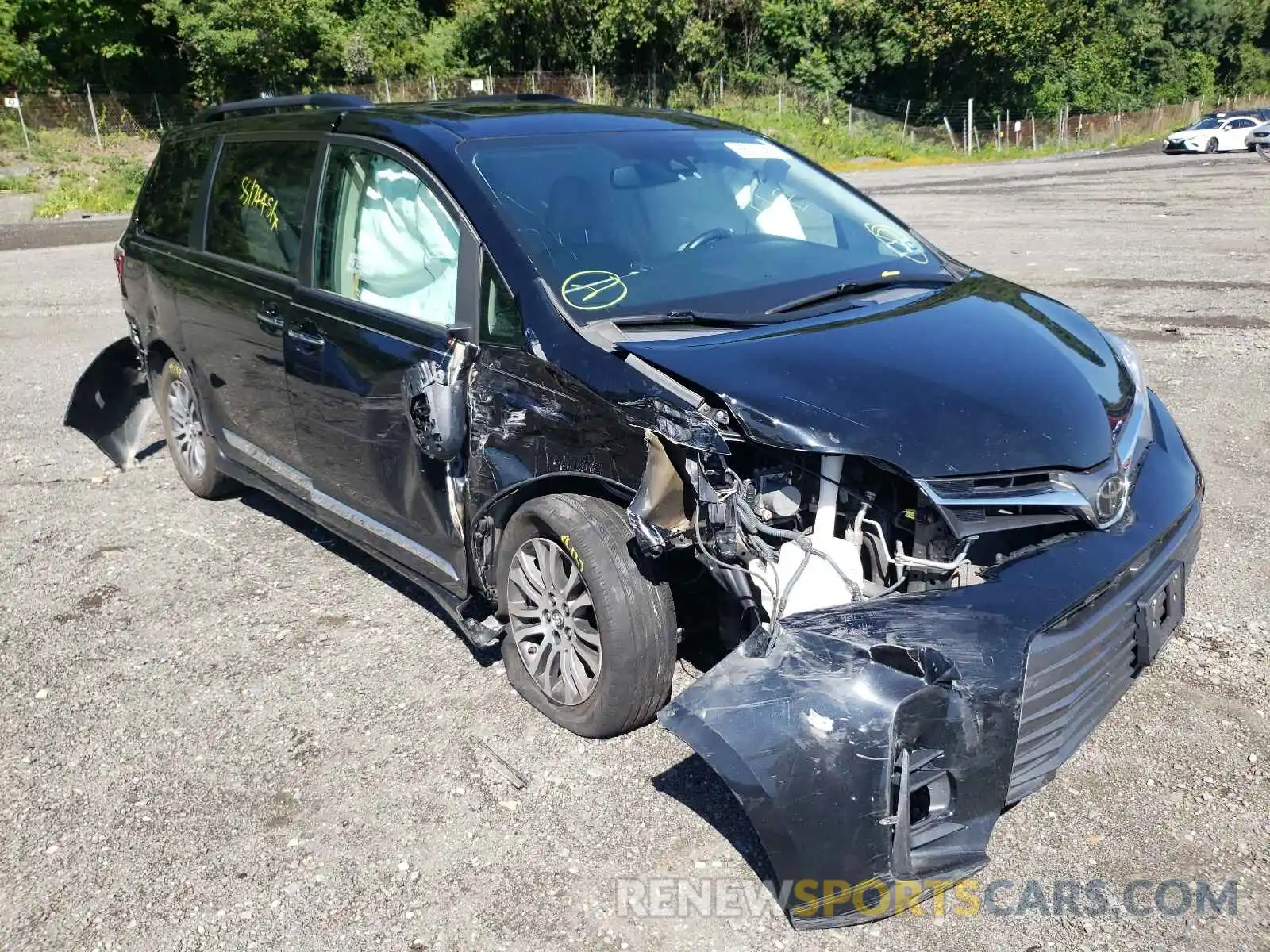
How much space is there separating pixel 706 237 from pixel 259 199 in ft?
6.83

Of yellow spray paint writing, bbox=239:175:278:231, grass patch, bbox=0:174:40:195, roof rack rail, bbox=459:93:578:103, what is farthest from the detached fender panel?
grass patch, bbox=0:174:40:195

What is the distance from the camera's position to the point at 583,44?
41562 mm

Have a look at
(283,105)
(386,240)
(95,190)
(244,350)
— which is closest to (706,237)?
(386,240)

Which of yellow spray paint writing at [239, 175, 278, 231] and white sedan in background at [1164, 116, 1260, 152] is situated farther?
white sedan in background at [1164, 116, 1260, 152]

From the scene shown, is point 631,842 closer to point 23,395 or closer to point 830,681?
point 830,681

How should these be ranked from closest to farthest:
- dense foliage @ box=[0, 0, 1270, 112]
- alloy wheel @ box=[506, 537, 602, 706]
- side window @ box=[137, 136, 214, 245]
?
alloy wheel @ box=[506, 537, 602, 706] < side window @ box=[137, 136, 214, 245] < dense foliage @ box=[0, 0, 1270, 112]

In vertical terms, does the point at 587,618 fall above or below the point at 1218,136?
above

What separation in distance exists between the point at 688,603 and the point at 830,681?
93 centimetres

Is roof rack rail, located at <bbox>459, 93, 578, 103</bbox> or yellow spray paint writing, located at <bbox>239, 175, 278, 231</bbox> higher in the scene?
roof rack rail, located at <bbox>459, 93, 578, 103</bbox>

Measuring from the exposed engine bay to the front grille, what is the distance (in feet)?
0.84

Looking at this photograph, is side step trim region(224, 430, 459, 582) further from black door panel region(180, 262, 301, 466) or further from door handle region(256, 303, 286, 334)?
door handle region(256, 303, 286, 334)

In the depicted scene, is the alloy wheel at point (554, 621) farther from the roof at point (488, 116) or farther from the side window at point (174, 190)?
the side window at point (174, 190)

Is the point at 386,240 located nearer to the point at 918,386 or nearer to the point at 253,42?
the point at 918,386

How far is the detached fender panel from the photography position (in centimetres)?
611
